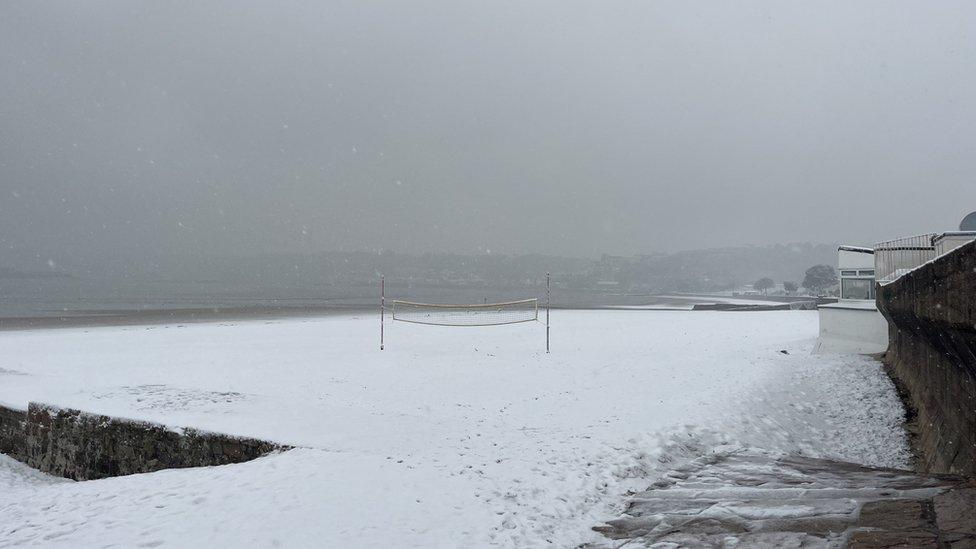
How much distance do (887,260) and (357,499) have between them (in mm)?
15713

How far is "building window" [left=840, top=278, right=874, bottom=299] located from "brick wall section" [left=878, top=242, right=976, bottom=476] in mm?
9781

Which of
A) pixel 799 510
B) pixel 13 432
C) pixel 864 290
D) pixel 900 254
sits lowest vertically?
pixel 13 432

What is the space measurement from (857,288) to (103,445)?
1990cm

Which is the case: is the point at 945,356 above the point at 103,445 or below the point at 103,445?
above

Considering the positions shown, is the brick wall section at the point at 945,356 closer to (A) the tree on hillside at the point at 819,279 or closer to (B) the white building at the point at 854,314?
(B) the white building at the point at 854,314

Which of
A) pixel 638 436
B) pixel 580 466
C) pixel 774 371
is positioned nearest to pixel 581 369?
pixel 774 371

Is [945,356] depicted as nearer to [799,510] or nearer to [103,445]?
[799,510]

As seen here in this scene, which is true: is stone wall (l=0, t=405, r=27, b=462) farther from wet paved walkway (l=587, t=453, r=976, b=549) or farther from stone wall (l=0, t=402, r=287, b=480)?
wet paved walkway (l=587, t=453, r=976, b=549)

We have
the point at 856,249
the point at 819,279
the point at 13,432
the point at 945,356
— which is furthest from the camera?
the point at 819,279

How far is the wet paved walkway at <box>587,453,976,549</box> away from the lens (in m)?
4.54

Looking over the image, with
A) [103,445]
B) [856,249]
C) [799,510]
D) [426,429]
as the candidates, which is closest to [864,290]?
[856,249]

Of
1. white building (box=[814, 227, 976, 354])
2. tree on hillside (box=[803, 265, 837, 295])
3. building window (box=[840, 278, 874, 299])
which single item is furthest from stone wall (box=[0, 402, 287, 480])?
tree on hillside (box=[803, 265, 837, 295])

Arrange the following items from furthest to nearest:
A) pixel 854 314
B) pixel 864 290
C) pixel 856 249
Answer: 1. pixel 856 249
2. pixel 864 290
3. pixel 854 314

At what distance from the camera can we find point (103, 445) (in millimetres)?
9352
